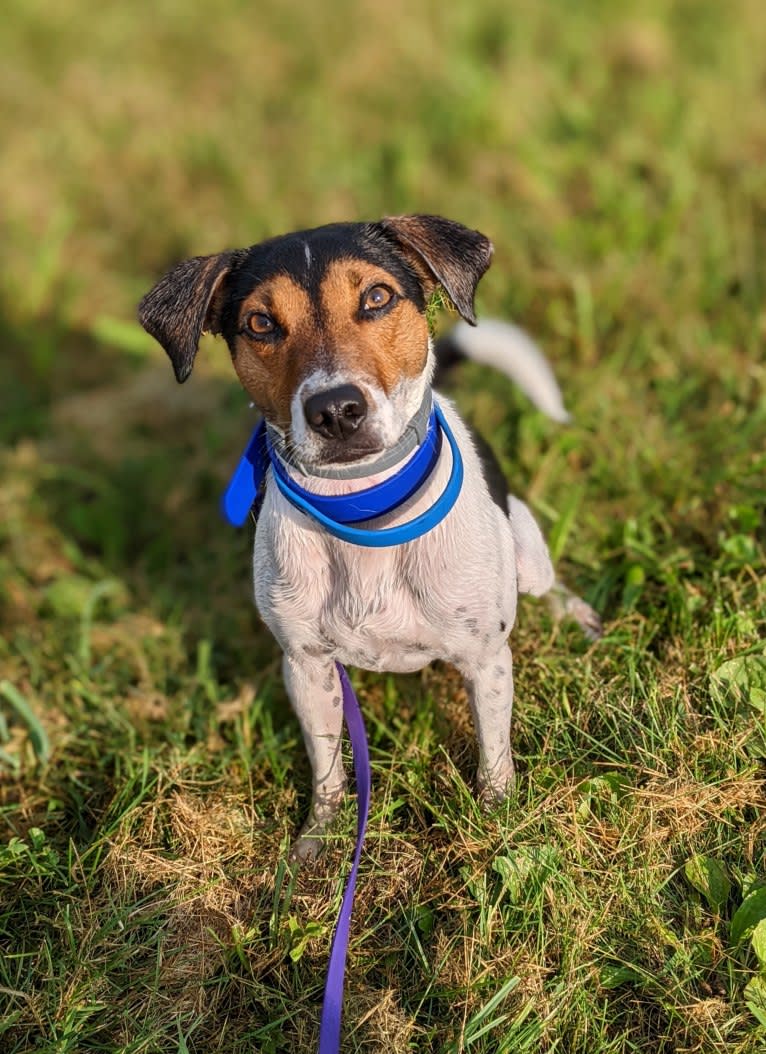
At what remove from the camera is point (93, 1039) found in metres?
2.82

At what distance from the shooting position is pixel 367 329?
2.71 m

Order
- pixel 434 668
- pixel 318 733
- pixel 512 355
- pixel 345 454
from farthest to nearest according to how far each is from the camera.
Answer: pixel 512 355, pixel 434 668, pixel 318 733, pixel 345 454

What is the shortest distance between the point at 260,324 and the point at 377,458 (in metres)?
0.50

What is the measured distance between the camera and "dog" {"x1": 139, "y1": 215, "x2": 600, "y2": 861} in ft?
8.69

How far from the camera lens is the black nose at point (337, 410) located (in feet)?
8.21

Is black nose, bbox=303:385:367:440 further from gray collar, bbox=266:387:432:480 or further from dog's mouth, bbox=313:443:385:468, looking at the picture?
gray collar, bbox=266:387:432:480

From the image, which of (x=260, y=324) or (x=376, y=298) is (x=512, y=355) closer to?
(x=376, y=298)

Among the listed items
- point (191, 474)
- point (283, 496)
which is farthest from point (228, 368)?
point (283, 496)

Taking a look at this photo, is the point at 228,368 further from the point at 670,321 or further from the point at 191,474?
the point at 670,321

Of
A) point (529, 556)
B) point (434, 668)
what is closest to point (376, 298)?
point (529, 556)

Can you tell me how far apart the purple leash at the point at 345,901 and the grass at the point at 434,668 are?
0.15 m

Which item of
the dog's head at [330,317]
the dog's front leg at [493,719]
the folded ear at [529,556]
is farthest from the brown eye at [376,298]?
the dog's front leg at [493,719]

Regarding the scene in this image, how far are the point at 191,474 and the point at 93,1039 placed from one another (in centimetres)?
292

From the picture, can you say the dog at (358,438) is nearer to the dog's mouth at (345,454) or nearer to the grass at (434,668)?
the dog's mouth at (345,454)
